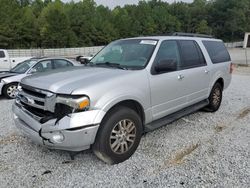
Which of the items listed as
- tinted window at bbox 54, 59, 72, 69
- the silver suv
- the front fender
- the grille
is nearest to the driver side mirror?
the silver suv

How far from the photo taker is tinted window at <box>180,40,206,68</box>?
4.14 meters

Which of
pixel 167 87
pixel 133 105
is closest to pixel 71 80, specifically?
pixel 133 105

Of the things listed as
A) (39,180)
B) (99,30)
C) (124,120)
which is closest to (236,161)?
(124,120)

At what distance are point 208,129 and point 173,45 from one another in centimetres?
176

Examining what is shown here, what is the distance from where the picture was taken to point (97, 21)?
4712 cm

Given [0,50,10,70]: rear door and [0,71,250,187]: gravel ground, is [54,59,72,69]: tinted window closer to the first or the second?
[0,71,250,187]: gravel ground

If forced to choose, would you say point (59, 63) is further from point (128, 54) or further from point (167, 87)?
point (167, 87)

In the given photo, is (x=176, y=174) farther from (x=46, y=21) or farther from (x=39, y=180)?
(x=46, y=21)

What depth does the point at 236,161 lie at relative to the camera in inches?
124

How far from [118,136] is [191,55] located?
2.30m

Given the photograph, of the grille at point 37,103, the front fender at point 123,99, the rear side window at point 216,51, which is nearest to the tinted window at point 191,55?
the rear side window at point 216,51

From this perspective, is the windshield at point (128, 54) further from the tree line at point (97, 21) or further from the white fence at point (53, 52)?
the white fence at point (53, 52)

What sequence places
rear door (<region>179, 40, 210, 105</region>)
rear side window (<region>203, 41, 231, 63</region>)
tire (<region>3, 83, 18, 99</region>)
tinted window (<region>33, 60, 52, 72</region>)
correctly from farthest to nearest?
tinted window (<region>33, 60, 52, 72</region>) → tire (<region>3, 83, 18, 99</region>) → rear side window (<region>203, 41, 231, 63</region>) → rear door (<region>179, 40, 210, 105</region>)

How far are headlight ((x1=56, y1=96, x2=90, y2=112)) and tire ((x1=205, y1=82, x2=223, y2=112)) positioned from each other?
340cm
